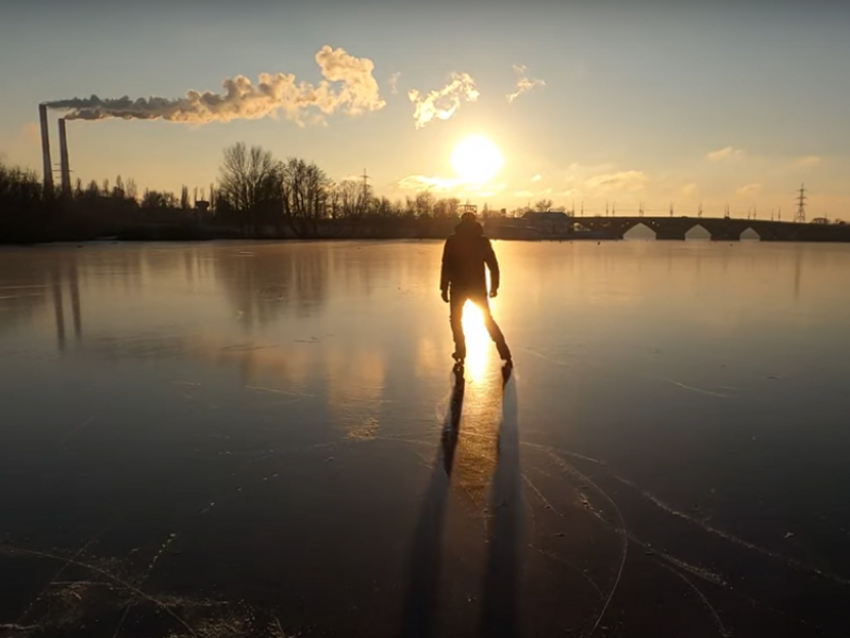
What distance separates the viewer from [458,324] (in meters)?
6.43

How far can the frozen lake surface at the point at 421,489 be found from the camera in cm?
238

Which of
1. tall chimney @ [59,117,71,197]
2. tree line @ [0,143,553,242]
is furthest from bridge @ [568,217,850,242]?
tall chimney @ [59,117,71,197]

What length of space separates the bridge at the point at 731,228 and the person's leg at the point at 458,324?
10761 cm

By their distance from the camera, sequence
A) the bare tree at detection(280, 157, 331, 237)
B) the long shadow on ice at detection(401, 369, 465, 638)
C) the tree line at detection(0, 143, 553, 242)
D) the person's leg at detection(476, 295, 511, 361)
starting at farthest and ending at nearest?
the bare tree at detection(280, 157, 331, 237) < the tree line at detection(0, 143, 553, 242) < the person's leg at detection(476, 295, 511, 361) < the long shadow on ice at detection(401, 369, 465, 638)

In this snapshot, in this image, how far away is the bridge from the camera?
96.1 metres

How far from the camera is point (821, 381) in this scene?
565 cm

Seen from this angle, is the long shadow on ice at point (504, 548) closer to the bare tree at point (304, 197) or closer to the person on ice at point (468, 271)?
the person on ice at point (468, 271)

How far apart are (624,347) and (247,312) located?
6.11m

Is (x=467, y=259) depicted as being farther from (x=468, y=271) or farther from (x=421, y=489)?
(x=421, y=489)

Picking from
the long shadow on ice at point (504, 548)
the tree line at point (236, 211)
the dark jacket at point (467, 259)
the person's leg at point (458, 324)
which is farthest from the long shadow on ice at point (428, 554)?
the tree line at point (236, 211)

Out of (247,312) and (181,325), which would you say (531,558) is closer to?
(181,325)

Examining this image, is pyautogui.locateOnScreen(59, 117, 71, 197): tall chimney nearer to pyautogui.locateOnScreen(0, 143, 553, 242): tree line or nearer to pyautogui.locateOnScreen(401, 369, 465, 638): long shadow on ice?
pyautogui.locateOnScreen(0, 143, 553, 242): tree line

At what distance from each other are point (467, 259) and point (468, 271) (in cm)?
13

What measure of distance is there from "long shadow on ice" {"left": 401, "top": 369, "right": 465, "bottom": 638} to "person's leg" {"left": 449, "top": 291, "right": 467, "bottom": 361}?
2.22 m
